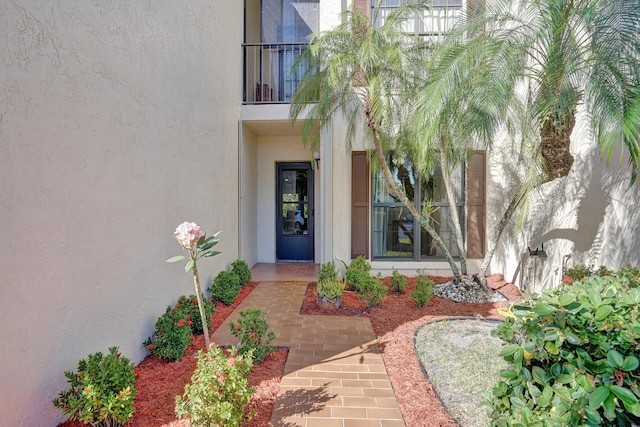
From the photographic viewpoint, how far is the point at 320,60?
19.1 feet

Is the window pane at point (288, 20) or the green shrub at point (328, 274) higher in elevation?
the window pane at point (288, 20)

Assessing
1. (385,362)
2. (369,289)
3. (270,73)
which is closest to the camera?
(385,362)

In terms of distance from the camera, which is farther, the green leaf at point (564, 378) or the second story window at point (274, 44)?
the second story window at point (274, 44)

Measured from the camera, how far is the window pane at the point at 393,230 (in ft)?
25.7

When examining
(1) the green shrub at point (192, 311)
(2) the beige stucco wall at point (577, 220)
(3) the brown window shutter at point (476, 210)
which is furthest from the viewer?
(3) the brown window shutter at point (476, 210)

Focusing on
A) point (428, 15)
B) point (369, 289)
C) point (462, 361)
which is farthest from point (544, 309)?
point (428, 15)

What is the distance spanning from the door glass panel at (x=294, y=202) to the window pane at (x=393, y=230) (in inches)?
100

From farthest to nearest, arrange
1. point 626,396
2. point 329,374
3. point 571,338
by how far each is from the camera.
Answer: point 329,374
point 571,338
point 626,396

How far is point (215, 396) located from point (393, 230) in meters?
6.17

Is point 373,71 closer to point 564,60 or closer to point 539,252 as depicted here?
point 564,60

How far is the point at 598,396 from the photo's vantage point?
4.12 feet

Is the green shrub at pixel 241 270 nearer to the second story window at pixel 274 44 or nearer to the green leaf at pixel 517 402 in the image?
the second story window at pixel 274 44

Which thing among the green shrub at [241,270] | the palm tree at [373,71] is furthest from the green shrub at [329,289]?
the palm tree at [373,71]

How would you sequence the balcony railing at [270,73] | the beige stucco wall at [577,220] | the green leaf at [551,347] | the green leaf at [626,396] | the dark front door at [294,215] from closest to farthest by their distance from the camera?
the green leaf at [626,396]
the green leaf at [551,347]
the beige stucco wall at [577,220]
the balcony railing at [270,73]
the dark front door at [294,215]
